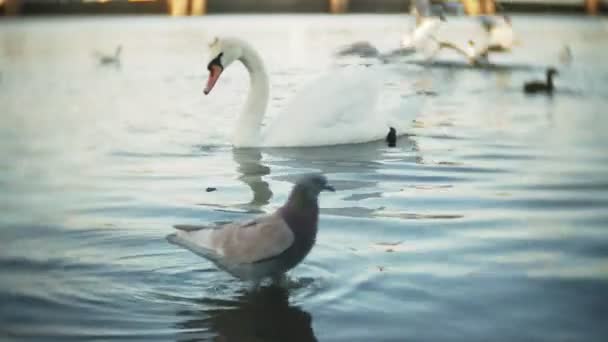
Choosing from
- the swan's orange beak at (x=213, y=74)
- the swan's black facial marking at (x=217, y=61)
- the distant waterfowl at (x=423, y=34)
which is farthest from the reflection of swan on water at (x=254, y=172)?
the distant waterfowl at (x=423, y=34)

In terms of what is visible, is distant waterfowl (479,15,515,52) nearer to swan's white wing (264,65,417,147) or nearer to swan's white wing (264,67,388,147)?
swan's white wing (264,65,417,147)

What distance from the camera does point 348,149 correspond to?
8.28 m

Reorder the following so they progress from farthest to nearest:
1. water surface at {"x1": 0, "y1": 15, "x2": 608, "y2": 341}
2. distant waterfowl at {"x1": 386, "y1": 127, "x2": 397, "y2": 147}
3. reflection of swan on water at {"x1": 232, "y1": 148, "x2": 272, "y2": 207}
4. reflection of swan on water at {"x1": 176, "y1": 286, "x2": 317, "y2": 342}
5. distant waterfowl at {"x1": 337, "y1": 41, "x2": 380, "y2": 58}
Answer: distant waterfowl at {"x1": 337, "y1": 41, "x2": 380, "y2": 58} → distant waterfowl at {"x1": 386, "y1": 127, "x2": 397, "y2": 147} → reflection of swan on water at {"x1": 232, "y1": 148, "x2": 272, "y2": 207} → water surface at {"x1": 0, "y1": 15, "x2": 608, "y2": 341} → reflection of swan on water at {"x1": 176, "y1": 286, "x2": 317, "y2": 342}

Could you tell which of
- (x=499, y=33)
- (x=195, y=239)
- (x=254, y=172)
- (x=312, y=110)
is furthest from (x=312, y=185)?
(x=499, y=33)

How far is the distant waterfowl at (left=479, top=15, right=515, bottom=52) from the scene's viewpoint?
61.5 ft

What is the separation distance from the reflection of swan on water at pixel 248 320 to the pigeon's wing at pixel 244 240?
19 centimetres

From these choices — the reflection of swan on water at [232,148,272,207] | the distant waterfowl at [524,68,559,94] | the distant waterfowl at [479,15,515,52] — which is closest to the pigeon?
the reflection of swan on water at [232,148,272,207]

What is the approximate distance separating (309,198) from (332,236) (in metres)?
1.12

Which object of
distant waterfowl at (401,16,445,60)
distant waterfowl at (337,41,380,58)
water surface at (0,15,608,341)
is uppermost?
distant waterfowl at (401,16,445,60)

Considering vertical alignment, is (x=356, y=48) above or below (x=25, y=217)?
above

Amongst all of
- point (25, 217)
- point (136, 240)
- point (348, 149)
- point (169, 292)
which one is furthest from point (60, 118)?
point (169, 292)

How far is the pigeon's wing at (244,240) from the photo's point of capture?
13.5 feet

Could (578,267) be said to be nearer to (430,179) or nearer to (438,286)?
(438,286)

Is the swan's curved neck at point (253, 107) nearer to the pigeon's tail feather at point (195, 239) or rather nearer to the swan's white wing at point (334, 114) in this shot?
the swan's white wing at point (334, 114)
